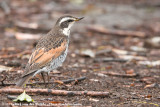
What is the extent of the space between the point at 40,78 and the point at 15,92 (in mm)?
1737

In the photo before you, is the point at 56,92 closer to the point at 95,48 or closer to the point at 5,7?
the point at 95,48

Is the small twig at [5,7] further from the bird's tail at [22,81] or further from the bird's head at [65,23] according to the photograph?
the bird's tail at [22,81]

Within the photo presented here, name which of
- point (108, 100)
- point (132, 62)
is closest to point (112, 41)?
point (132, 62)

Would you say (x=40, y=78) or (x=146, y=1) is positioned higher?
(x=146, y=1)

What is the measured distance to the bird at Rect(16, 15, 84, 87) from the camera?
5973 mm

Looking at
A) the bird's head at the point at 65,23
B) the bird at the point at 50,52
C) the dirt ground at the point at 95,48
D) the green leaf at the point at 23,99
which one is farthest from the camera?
the bird's head at the point at 65,23

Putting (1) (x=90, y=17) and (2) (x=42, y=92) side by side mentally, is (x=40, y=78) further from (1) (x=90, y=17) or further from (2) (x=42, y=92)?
(1) (x=90, y=17)

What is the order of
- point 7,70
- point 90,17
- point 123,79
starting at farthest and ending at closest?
point 90,17 < point 123,79 < point 7,70

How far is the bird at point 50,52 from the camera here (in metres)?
5.97

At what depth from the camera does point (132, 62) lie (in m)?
9.39

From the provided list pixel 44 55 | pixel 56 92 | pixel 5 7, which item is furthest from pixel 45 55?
pixel 5 7

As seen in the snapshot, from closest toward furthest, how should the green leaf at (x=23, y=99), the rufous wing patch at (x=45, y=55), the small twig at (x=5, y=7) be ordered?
the green leaf at (x=23, y=99) < the rufous wing patch at (x=45, y=55) < the small twig at (x=5, y=7)

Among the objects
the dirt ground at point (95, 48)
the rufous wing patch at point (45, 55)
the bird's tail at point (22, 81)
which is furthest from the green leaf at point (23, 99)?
the rufous wing patch at point (45, 55)

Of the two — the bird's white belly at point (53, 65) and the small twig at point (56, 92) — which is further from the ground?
the bird's white belly at point (53, 65)
